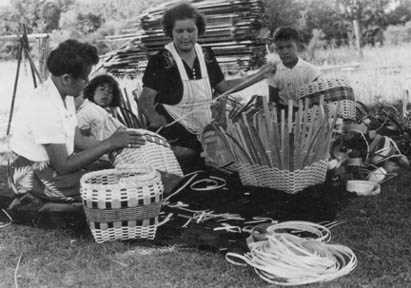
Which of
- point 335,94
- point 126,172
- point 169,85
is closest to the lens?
point 126,172

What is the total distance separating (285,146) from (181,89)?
1.16 metres

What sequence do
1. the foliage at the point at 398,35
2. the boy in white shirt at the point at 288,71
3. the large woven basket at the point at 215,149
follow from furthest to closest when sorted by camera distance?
1. the foliage at the point at 398,35
2. the boy in white shirt at the point at 288,71
3. the large woven basket at the point at 215,149

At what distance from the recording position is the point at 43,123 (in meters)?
3.21

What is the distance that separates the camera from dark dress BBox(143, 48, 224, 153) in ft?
14.9

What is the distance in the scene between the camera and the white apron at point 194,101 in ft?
14.9

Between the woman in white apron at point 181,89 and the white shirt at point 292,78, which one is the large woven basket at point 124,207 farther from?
the white shirt at point 292,78

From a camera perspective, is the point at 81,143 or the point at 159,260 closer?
Answer: the point at 159,260

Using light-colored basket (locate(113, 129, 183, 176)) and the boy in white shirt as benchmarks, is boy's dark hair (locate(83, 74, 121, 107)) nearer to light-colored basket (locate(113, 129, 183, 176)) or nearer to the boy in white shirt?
light-colored basket (locate(113, 129, 183, 176))

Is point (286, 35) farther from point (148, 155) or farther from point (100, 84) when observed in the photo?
point (148, 155)

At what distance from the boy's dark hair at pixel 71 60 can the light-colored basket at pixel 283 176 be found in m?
1.41

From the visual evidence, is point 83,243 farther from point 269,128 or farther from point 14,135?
point 269,128

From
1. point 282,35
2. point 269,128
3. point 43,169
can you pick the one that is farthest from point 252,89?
point 43,169

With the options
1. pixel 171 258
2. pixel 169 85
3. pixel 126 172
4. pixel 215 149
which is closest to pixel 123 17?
pixel 169 85

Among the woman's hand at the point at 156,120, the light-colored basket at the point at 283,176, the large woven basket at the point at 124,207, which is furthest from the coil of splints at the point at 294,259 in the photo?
the woman's hand at the point at 156,120
